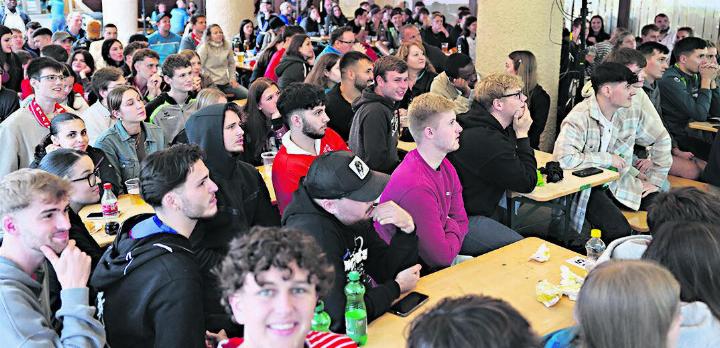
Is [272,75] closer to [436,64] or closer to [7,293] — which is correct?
[436,64]

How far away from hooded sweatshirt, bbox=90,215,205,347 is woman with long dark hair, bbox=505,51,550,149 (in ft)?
16.4

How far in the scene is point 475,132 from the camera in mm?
4559

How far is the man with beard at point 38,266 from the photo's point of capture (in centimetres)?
241

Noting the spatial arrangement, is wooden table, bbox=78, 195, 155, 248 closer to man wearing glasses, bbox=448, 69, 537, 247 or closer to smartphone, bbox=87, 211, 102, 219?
smartphone, bbox=87, 211, 102, 219

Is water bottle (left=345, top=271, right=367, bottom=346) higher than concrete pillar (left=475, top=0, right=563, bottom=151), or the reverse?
concrete pillar (left=475, top=0, right=563, bottom=151)

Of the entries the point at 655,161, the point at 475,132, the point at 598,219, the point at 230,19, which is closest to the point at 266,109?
the point at 475,132

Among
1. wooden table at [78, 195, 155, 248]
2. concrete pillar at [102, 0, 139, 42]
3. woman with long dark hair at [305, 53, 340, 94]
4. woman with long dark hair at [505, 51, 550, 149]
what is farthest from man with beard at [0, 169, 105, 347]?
concrete pillar at [102, 0, 139, 42]

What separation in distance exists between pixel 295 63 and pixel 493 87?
3963 millimetres

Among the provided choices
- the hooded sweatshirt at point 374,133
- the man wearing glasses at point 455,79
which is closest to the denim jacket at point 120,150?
the hooded sweatshirt at point 374,133

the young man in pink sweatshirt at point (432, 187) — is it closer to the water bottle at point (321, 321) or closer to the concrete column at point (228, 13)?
the water bottle at point (321, 321)

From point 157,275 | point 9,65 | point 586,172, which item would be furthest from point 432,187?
point 9,65

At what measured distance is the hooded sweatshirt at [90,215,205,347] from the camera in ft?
8.23

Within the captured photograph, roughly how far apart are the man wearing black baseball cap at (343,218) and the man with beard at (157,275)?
0.45 metres

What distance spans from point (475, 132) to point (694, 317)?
2.32m
